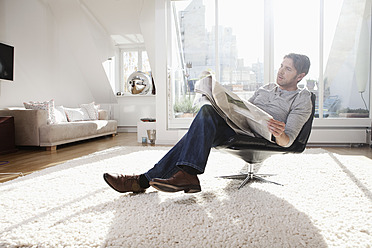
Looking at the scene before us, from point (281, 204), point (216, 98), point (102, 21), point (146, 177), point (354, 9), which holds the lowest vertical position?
point (281, 204)

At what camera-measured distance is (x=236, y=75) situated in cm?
430

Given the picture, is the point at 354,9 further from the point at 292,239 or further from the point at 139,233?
the point at 139,233

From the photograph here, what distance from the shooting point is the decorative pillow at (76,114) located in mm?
5250

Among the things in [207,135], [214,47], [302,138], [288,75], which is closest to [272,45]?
[214,47]

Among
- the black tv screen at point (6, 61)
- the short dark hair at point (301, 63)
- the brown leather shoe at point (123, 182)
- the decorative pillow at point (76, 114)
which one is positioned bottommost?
the brown leather shoe at point (123, 182)

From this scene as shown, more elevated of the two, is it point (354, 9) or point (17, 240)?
point (354, 9)

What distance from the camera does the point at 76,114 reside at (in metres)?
5.37

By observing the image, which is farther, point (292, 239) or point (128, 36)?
point (128, 36)

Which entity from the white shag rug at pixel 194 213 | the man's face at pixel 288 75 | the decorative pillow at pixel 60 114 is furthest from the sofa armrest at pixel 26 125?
the man's face at pixel 288 75

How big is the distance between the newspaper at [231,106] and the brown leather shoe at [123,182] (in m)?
0.55

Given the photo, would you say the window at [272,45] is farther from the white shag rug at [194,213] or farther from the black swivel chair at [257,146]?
the black swivel chair at [257,146]

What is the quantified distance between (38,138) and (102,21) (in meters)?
3.42

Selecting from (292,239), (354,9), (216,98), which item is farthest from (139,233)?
(354,9)

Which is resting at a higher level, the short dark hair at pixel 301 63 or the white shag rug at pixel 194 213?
the short dark hair at pixel 301 63
